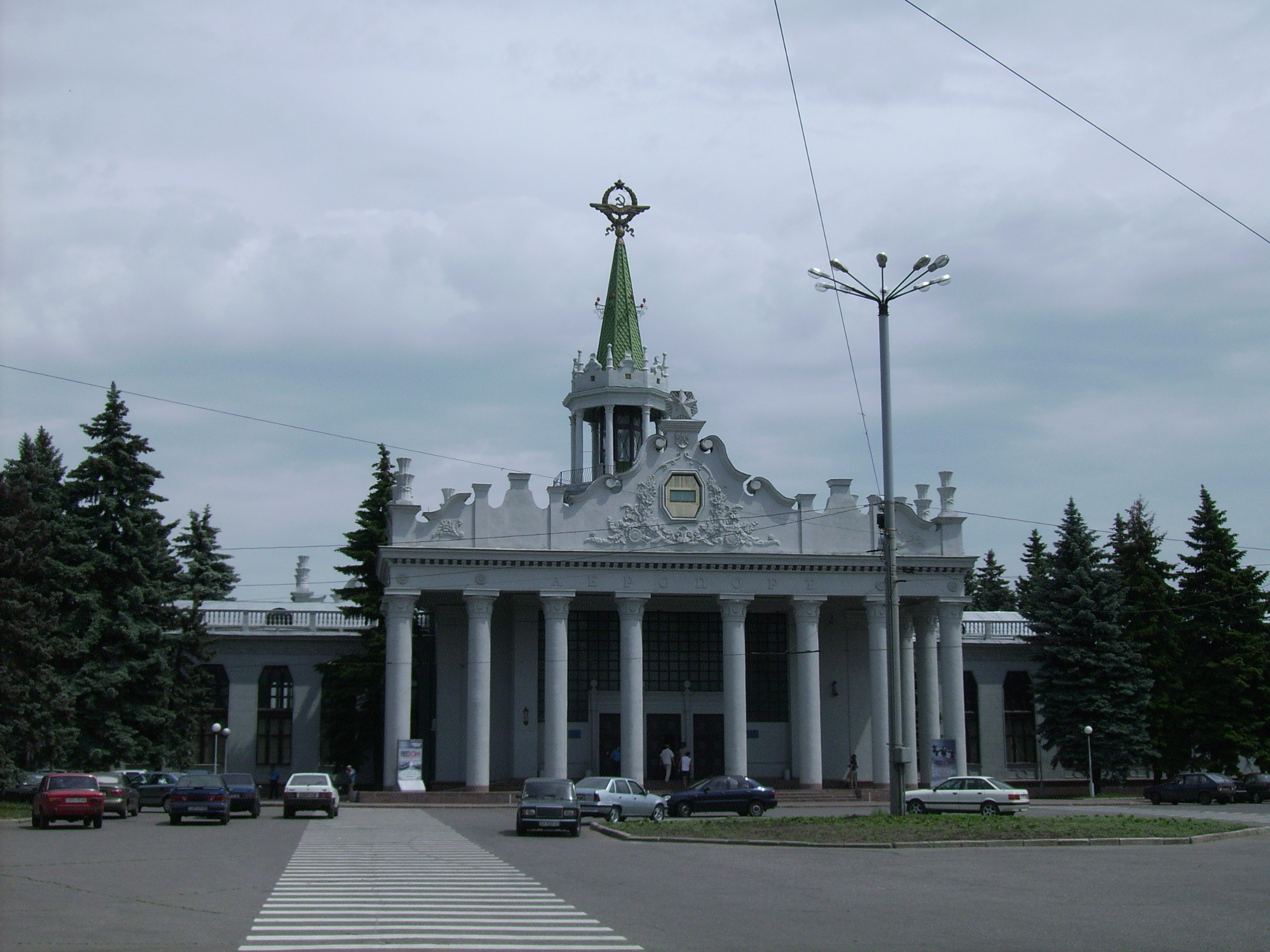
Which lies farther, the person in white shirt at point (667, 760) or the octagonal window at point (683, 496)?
the octagonal window at point (683, 496)

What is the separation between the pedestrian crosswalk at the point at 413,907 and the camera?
1331 cm

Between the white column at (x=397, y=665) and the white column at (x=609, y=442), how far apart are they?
12239 mm

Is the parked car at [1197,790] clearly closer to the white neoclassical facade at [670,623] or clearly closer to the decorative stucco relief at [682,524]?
the white neoclassical facade at [670,623]

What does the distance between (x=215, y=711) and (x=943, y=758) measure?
31.8 m

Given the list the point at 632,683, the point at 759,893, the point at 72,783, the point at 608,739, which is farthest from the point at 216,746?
the point at 759,893

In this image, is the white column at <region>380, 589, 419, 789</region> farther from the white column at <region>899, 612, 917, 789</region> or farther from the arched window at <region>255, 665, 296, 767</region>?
the white column at <region>899, 612, 917, 789</region>

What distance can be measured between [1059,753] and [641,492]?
21.2 m

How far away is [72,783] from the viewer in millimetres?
31703

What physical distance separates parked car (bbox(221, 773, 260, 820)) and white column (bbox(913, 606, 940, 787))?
86.1 ft

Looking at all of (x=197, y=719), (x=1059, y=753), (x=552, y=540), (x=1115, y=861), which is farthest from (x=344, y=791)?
(x=1115, y=861)

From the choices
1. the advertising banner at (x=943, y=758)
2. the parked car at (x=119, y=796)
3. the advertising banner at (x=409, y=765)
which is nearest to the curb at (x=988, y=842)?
the advertising banner at (x=943, y=758)

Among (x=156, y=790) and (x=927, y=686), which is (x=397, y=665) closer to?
(x=156, y=790)

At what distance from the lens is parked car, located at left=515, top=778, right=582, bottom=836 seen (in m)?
30.2

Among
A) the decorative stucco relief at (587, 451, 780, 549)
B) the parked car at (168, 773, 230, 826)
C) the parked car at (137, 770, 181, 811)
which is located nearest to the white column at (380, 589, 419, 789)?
the decorative stucco relief at (587, 451, 780, 549)
